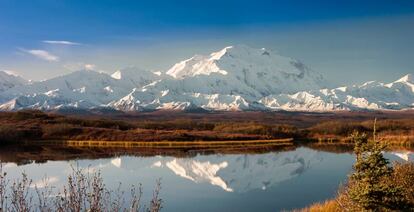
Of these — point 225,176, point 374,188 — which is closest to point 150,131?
point 225,176

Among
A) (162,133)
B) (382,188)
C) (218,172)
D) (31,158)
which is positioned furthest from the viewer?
(162,133)

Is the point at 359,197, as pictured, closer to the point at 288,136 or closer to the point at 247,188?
the point at 247,188

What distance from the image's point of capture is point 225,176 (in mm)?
43000

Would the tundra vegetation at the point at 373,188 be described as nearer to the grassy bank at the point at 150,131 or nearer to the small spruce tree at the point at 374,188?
the small spruce tree at the point at 374,188

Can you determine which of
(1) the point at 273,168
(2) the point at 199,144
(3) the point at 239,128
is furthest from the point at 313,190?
(3) the point at 239,128

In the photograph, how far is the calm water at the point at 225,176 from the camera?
2964 centimetres

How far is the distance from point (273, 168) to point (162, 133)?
126 ft

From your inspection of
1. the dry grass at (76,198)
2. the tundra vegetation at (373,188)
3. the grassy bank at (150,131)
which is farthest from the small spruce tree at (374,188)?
the grassy bank at (150,131)

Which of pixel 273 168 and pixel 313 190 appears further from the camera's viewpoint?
pixel 273 168

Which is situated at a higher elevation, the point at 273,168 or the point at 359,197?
the point at 359,197

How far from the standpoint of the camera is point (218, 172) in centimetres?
4500

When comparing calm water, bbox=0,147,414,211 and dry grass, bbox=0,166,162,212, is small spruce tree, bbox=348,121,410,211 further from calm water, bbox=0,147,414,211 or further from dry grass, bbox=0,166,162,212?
calm water, bbox=0,147,414,211

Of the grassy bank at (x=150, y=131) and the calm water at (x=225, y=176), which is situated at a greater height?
the grassy bank at (x=150, y=131)

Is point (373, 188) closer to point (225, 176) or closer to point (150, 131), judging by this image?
point (225, 176)
